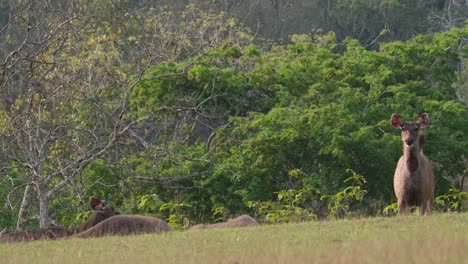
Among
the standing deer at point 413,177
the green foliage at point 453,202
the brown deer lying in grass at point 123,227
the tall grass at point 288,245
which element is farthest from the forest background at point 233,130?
the tall grass at point 288,245

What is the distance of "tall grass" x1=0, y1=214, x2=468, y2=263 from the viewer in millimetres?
8453

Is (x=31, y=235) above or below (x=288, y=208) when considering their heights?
below

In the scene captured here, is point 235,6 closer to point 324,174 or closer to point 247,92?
point 247,92

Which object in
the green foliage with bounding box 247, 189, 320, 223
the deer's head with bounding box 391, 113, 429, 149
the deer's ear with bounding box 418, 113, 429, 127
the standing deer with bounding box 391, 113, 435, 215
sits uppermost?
the deer's ear with bounding box 418, 113, 429, 127

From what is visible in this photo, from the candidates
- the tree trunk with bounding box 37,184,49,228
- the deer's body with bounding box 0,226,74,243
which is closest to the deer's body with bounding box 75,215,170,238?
the deer's body with bounding box 0,226,74,243

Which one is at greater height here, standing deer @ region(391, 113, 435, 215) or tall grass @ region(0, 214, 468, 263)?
standing deer @ region(391, 113, 435, 215)

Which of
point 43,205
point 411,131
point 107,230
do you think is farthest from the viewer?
point 43,205

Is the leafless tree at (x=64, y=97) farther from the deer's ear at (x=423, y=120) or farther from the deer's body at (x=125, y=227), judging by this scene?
the deer's ear at (x=423, y=120)

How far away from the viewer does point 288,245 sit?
983 centimetres

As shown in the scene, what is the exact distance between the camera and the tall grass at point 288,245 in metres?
8.45

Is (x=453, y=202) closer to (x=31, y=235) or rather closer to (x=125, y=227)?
(x=125, y=227)

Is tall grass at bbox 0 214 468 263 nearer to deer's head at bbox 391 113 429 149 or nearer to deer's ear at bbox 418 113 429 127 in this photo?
deer's head at bbox 391 113 429 149

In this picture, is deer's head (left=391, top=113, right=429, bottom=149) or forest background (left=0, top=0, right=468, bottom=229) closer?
deer's head (left=391, top=113, right=429, bottom=149)

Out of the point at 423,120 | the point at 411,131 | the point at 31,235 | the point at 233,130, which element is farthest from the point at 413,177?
the point at 233,130
